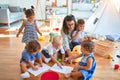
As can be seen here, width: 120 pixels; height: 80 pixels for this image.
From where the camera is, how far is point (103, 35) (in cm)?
322

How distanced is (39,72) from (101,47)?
972 millimetres

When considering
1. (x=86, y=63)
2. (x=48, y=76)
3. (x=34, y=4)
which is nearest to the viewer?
(x=48, y=76)

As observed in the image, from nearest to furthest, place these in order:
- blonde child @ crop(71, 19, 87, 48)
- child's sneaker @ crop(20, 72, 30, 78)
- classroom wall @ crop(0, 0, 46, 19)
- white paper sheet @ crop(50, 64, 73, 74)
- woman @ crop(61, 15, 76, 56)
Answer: child's sneaker @ crop(20, 72, 30, 78) < white paper sheet @ crop(50, 64, 73, 74) < woman @ crop(61, 15, 76, 56) < blonde child @ crop(71, 19, 87, 48) < classroom wall @ crop(0, 0, 46, 19)

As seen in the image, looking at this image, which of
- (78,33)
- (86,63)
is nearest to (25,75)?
(86,63)

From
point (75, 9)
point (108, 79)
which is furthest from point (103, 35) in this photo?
point (75, 9)

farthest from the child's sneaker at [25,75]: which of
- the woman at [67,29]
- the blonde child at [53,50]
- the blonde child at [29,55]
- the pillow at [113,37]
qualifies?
the pillow at [113,37]

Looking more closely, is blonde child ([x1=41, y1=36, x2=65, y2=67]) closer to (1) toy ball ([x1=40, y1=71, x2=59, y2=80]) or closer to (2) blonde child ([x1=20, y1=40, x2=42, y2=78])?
(2) blonde child ([x1=20, y1=40, x2=42, y2=78])

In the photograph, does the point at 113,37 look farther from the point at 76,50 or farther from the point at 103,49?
the point at 76,50

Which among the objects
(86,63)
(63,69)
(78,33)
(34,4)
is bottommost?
(63,69)

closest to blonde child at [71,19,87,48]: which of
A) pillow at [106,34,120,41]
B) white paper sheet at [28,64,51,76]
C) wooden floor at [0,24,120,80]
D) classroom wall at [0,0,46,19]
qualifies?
Result: wooden floor at [0,24,120,80]

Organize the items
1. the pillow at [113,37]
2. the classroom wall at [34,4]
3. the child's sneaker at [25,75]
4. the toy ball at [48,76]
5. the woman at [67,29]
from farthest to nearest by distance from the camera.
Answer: the classroom wall at [34,4] < the pillow at [113,37] < the woman at [67,29] < the child's sneaker at [25,75] < the toy ball at [48,76]

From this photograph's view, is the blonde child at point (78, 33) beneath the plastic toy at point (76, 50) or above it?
above

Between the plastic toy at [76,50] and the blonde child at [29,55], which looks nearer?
the blonde child at [29,55]

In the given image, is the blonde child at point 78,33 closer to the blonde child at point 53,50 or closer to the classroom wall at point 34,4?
the blonde child at point 53,50
